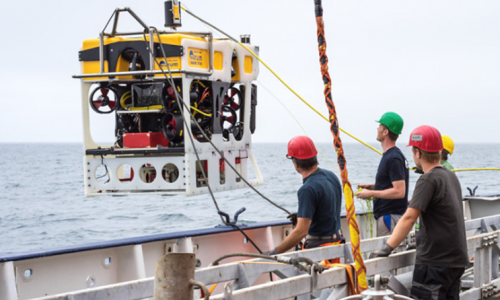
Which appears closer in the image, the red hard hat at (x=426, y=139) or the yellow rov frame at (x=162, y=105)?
the red hard hat at (x=426, y=139)

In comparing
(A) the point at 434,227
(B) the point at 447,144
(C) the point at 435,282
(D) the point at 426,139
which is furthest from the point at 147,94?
(C) the point at 435,282

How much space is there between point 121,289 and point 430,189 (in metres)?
2.09

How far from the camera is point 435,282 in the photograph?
451cm

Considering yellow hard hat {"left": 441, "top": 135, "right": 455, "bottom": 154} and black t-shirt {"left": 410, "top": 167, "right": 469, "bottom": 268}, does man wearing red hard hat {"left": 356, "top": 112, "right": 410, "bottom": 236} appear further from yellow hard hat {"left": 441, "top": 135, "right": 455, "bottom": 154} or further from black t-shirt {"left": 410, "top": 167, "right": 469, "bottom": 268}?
black t-shirt {"left": 410, "top": 167, "right": 469, "bottom": 268}

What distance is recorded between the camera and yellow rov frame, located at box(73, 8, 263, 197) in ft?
23.2

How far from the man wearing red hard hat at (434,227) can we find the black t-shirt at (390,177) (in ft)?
4.08

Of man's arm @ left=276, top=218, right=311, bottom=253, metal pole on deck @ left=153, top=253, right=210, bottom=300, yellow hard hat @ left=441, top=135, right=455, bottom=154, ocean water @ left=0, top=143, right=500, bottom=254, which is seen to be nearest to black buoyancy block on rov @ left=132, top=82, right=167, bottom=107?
man's arm @ left=276, top=218, right=311, bottom=253

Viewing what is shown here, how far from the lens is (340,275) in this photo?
4145 mm

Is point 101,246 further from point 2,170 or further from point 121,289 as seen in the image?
point 2,170

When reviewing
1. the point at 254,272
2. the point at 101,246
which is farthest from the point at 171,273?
the point at 101,246

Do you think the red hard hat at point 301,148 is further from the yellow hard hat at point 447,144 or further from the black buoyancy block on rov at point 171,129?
the yellow hard hat at point 447,144

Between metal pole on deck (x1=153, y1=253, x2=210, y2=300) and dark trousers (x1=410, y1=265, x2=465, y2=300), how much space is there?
2.09m

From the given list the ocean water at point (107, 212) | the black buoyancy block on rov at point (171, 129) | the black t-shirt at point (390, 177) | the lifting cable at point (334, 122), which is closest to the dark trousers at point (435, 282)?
the lifting cable at point (334, 122)

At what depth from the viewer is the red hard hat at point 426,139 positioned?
455 centimetres
